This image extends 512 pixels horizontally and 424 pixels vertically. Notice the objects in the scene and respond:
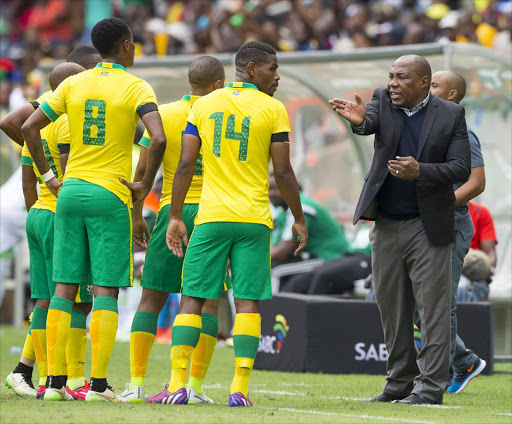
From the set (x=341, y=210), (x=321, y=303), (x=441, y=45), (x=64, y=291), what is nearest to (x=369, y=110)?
(x=64, y=291)

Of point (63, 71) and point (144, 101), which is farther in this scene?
point (63, 71)

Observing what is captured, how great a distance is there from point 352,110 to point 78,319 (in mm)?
2066

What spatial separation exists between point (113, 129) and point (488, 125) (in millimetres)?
6196

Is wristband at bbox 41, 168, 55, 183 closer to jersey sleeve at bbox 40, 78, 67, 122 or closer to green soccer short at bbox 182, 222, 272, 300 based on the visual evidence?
jersey sleeve at bbox 40, 78, 67, 122

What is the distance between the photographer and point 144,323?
23.1 ft

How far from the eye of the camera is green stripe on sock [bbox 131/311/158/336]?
7.03 m

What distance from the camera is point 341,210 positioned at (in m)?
14.6

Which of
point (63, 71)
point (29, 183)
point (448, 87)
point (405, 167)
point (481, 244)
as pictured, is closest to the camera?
point (405, 167)

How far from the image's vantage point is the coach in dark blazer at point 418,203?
23.1ft

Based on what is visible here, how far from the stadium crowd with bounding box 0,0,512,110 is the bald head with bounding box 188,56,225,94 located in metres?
7.76

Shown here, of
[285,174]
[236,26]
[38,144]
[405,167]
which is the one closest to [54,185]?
[38,144]

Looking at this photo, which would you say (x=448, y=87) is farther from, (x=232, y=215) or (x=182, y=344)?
(x=182, y=344)

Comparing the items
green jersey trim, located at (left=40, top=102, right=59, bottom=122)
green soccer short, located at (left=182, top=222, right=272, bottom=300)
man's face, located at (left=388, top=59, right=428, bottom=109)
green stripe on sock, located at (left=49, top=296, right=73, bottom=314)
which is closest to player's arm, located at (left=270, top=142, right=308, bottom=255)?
green soccer short, located at (left=182, top=222, right=272, bottom=300)

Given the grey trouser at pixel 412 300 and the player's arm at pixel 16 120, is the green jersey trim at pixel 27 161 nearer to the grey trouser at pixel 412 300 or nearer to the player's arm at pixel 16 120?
the player's arm at pixel 16 120
